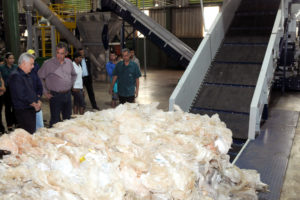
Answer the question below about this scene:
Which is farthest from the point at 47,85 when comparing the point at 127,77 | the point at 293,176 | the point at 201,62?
the point at 293,176

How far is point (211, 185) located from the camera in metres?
2.61

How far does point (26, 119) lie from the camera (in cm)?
423

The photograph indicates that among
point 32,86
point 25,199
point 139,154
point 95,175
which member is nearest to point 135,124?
point 139,154

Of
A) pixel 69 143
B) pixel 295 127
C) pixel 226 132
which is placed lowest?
pixel 295 127

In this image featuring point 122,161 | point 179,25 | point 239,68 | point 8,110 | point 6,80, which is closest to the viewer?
point 122,161

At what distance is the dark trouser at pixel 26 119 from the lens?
165 inches

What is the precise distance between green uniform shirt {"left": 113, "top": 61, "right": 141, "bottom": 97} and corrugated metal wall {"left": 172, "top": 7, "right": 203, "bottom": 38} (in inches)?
590

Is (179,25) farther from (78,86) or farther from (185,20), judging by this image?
(78,86)

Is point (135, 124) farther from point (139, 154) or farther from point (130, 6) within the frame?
point (130, 6)

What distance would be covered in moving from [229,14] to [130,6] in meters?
5.51

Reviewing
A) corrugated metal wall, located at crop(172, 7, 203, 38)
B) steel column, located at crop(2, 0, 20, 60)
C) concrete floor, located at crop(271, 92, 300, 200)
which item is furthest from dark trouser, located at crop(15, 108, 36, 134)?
corrugated metal wall, located at crop(172, 7, 203, 38)

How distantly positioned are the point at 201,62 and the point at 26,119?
371 cm

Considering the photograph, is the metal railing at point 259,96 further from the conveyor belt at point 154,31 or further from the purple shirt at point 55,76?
the conveyor belt at point 154,31

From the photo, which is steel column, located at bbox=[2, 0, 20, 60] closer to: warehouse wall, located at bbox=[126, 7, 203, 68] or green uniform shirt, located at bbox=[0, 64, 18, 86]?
green uniform shirt, located at bbox=[0, 64, 18, 86]
